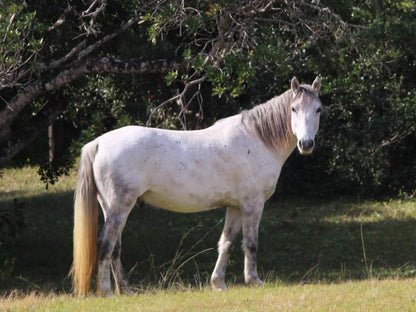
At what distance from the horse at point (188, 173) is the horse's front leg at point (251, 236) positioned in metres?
0.01

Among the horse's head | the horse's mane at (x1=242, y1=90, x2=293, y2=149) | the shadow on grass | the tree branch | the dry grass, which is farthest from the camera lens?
the shadow on grass

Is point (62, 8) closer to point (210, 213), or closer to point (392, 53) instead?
point (392, 53)

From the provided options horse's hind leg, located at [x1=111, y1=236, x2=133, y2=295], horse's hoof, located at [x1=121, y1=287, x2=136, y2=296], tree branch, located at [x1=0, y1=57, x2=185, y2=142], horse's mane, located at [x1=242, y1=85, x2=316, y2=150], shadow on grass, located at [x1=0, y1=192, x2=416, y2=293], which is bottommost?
shadow on grass, located at [x1=0, y1=192, x2=416, y2=293]

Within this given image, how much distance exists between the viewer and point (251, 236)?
802 centimetres

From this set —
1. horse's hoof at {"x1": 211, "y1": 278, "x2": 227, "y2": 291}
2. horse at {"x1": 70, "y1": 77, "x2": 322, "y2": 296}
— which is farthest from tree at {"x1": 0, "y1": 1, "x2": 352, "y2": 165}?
horse's hoof at {"x1": 211, "y1": 278, "x2": 227, "y2": 291}

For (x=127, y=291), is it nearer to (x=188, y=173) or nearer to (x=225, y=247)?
(x=225, y=247)

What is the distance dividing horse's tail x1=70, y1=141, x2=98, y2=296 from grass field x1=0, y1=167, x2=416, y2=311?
1.26ft

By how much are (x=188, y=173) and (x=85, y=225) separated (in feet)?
4.01

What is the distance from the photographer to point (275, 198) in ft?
52.4

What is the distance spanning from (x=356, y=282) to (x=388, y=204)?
21.5ft

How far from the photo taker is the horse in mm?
7473

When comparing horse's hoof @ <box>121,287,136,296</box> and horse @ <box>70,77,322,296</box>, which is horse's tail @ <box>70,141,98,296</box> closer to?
horse @ <box>70,77,322,296</box>

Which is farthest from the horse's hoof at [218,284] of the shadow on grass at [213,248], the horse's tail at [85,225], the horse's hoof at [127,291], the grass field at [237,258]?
the horse's tail at [85,225]

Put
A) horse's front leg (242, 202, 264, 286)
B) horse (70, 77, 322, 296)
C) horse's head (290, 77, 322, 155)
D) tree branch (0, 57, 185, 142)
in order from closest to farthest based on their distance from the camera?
horse (70, 77, 322, 296) → horse's head (290, 77, 322, 155) → horse's front leg (242, 202, 264, 286) → tree branch (0, 57, 185, 142)
